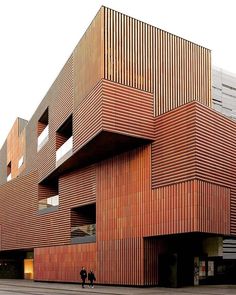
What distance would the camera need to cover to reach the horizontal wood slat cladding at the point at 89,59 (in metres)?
29.1

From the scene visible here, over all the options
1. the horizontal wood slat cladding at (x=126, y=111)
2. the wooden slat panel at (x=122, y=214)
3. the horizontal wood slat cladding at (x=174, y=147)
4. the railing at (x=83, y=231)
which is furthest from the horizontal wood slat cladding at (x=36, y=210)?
the horizontal wood slat cladding at (x=174, y=147)

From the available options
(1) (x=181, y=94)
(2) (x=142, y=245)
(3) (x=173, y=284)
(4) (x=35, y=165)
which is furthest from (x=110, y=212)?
(4) (x=35, y=165)

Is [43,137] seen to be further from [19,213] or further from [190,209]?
[190,209]

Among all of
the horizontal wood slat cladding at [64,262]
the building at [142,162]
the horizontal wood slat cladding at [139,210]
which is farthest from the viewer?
the horizontal wood slat cladding at [64,262]

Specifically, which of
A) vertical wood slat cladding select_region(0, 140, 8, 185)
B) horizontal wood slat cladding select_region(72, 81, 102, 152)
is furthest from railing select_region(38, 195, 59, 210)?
vertical wood slat cladding select_region(0, 140, 8, 185)

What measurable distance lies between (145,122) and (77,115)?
6046 mm

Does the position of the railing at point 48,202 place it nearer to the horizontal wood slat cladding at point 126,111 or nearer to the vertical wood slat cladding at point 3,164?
the horizontal wood slat cladding at point 126,111

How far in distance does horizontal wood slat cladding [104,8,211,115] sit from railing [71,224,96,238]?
31.6ft

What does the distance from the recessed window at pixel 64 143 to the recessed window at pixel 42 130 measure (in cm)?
352

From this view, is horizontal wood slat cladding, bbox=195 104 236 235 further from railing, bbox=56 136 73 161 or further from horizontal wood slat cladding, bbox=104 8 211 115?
railing, bbox=56 136 73 161

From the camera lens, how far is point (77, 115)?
33406 mm

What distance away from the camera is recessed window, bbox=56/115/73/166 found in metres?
35.2

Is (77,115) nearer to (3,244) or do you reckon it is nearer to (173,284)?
(173,284)

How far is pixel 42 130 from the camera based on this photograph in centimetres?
4828
